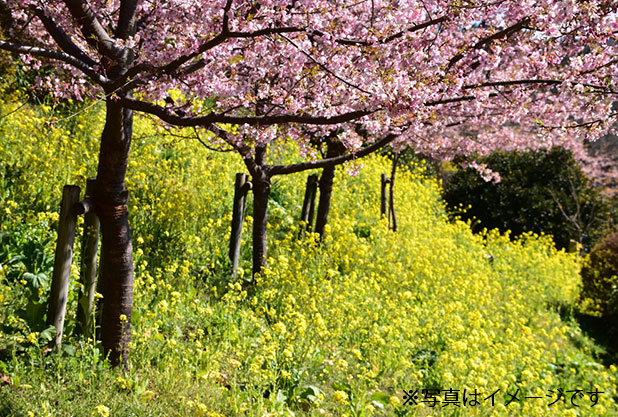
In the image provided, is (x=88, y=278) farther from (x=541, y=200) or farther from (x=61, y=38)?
(x=541, y=200)

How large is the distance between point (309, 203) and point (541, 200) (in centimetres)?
1001

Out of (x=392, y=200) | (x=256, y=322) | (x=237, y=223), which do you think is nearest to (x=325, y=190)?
(x=237, y=223)

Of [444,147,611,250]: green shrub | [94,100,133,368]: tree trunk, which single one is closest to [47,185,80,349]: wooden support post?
[94,100,133,368]: tree trunk

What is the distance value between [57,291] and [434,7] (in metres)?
3.96

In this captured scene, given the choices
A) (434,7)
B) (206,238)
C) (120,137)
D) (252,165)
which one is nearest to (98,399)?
(120,137)

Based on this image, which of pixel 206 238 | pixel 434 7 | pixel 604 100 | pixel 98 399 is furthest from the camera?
pixel 206 238

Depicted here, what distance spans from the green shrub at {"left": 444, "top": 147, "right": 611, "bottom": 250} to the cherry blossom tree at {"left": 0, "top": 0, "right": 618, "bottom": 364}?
11298 mm

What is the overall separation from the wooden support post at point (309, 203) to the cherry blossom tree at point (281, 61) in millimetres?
2942

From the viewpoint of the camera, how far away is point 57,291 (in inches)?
156

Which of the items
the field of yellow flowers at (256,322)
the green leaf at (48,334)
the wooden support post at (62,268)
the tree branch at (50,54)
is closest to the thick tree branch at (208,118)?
the tree branch at (50,54)

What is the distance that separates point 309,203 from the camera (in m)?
8.50

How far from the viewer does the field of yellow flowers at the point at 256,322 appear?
12.7ft

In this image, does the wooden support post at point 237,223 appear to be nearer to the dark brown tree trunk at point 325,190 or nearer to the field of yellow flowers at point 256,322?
the field of yellow flowers at point 256,322

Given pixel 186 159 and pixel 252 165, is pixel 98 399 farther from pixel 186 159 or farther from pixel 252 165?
pixel 186 159
